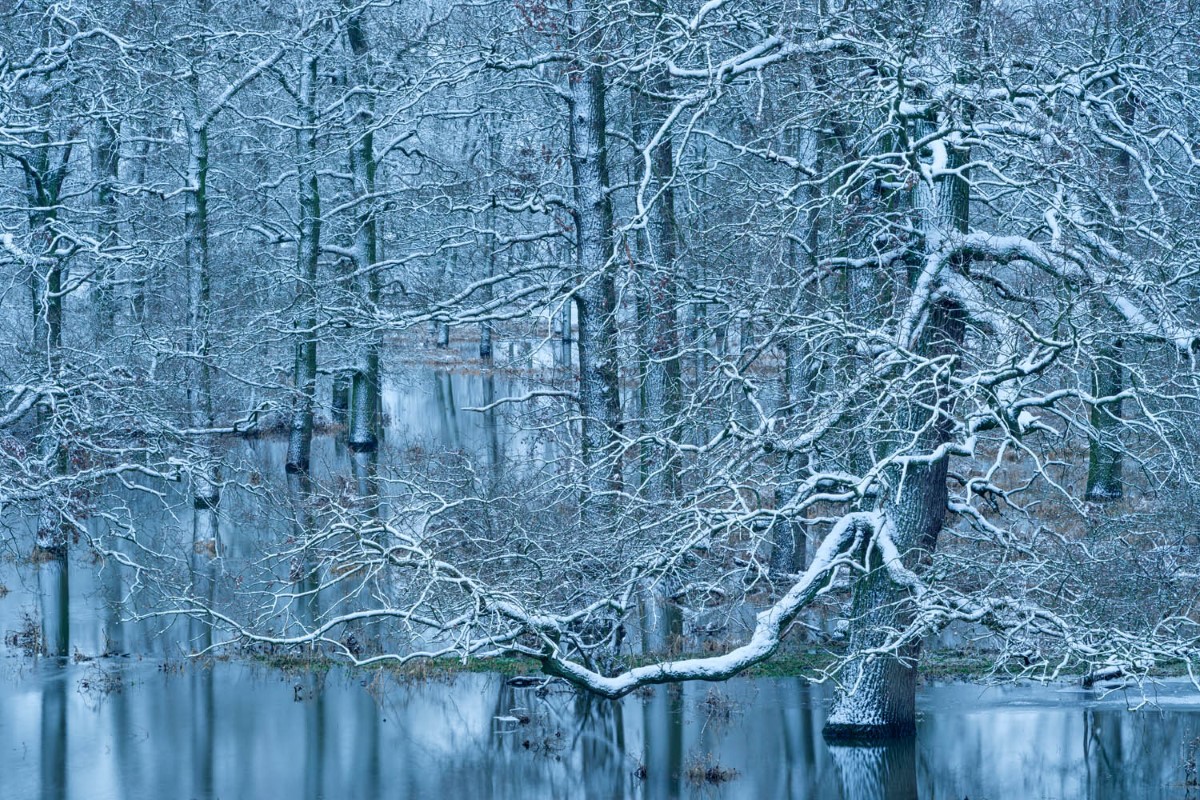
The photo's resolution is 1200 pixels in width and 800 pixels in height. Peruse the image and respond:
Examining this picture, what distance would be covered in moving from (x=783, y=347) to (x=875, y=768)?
187 inches

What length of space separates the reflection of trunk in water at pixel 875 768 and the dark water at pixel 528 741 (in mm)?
16

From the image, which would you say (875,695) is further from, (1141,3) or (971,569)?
(1141,3)

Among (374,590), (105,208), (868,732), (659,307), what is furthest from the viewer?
(105,208)

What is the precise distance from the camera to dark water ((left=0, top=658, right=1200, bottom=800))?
11625 mm

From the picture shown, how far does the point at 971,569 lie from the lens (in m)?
10.9

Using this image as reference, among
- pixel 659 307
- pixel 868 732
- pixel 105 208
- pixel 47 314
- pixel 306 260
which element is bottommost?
pixel 868 732

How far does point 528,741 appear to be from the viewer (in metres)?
13.0

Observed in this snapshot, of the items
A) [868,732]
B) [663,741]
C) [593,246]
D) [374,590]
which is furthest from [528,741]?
[593,246]

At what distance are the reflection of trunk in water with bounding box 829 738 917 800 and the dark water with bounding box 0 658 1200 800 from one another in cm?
2

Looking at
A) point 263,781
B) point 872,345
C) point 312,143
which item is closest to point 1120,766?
point 872,345

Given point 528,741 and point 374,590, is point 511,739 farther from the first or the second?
point 374,590

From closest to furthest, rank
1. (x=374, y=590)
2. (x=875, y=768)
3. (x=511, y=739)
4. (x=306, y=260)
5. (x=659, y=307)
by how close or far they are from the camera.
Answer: (x=875, y=768)
(x=511, y=739)
(x=659, y=307)
(x=374, y=590)
(x=306, y=260)

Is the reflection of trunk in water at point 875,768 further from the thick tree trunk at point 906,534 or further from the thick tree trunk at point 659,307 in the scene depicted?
the thick tree trunk at point 659,307

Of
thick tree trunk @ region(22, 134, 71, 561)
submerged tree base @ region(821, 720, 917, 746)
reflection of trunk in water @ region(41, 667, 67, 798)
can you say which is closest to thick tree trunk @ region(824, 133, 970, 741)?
submerged tree base @ region(821, 720, 917, 746)
